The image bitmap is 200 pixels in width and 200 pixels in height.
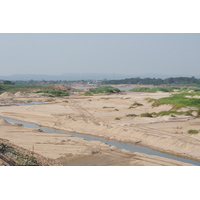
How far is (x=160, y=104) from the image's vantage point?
114 feet

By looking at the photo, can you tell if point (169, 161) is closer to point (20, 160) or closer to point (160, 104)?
point (20, 160)

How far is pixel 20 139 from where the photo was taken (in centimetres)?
1723

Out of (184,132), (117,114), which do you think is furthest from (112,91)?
(184,132)

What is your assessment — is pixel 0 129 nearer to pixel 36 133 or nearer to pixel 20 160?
pixel 36 133

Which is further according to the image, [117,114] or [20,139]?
[117,114]

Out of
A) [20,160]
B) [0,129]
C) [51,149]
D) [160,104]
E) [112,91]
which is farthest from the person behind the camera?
[112,91]

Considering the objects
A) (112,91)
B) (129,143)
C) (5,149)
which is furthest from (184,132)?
(112,91)

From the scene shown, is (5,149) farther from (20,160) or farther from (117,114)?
(117,114)

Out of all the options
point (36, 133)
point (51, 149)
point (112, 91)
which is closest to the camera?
point (51, 149)

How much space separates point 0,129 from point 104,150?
28.7 ft

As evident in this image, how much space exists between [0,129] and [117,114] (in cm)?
1217

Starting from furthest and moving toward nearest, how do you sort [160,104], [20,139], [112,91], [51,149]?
1. [112,91]
2. [160,104]
3. [20,139]
4. [51,149]

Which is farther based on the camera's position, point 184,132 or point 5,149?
point 184,132

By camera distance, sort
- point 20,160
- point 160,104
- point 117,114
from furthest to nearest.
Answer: point 160,104 → point 117,114 → point 20,160
